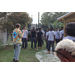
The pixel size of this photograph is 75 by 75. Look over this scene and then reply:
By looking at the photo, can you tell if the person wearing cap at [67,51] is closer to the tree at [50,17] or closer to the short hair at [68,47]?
the short hair at [68,47]

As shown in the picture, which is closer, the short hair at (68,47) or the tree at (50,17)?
the short hair at (68,47)

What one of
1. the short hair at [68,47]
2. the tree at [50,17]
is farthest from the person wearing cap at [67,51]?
the tree at [50,17]

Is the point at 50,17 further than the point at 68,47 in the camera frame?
Yes

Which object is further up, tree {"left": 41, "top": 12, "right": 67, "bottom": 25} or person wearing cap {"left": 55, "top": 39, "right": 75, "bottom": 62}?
tree {"left": 41, "top": 12, "right": 67, "bottom": 25}

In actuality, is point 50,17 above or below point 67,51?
above

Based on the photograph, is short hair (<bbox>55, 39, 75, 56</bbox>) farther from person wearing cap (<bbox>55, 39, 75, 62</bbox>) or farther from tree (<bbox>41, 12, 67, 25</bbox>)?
tree (<bbox>41, 12, 67, 25</bbox>)

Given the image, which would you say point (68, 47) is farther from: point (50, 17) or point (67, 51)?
point (50, 17)

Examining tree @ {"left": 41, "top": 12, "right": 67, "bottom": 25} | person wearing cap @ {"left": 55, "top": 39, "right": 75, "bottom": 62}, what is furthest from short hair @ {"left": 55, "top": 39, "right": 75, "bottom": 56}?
tree @ {"left": 41, "top": 12, "right": 67, "bottom": 25}

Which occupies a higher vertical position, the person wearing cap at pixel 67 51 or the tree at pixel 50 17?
the tree at pixel 50 17

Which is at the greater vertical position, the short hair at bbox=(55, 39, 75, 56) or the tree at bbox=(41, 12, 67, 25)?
the tree at bbox=(41, 12, 67, 25)

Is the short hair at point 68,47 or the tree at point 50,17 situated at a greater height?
the tree at point 50,17

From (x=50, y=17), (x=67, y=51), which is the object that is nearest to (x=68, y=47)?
(x=67, y=51)

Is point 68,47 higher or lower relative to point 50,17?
lower

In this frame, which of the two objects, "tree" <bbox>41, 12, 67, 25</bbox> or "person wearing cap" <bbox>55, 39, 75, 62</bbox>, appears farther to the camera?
"tree" <bbox>41, 12, 67, 25</bbox>
